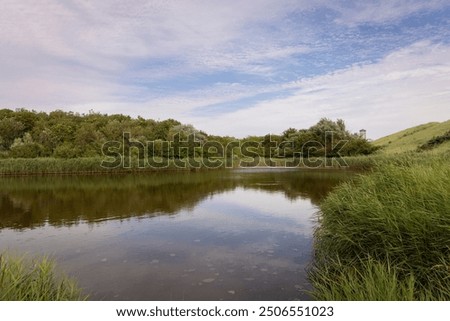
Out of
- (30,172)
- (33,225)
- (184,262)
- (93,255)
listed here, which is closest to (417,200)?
(184,262)

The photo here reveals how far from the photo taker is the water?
21.2 feet

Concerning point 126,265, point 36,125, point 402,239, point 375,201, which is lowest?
point 126,265

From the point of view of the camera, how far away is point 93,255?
A: 340 inches

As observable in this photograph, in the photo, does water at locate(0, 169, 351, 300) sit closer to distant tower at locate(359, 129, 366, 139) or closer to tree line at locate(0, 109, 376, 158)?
tree line at locate(0, 109, 376, 158)

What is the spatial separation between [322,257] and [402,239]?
214 centimetres

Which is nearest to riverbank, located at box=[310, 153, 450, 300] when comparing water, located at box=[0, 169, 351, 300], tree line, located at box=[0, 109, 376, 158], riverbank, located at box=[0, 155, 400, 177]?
water, located at box=[0, 169, 351, 300]

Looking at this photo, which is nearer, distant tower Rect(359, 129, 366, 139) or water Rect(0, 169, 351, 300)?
water Rect(0, 169, 351, 300)

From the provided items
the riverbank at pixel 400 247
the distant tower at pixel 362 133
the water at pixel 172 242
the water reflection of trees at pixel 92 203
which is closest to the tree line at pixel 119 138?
the distant tower at pixel 362 133

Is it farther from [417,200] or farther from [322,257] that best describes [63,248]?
[417,200]

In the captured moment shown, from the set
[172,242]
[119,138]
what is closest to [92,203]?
[172,242]

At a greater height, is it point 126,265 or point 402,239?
point 402,239

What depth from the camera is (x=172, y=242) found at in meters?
9.77

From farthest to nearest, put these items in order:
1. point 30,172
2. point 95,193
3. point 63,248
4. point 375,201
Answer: point 30,172 < point 95,193 < point 63,248 < point 375,201

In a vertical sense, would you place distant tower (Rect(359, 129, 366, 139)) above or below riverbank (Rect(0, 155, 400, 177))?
above
